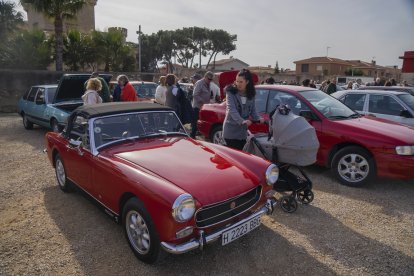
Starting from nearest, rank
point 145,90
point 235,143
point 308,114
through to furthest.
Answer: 1. point 235,143
2. point 308,114
3. point 145,90

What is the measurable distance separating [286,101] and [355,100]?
8.04 feet

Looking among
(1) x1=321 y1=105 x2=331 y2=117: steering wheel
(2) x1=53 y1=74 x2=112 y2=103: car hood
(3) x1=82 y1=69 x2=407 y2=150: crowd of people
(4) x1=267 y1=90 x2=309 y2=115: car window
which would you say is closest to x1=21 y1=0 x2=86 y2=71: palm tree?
(2) x1=53 y1=74 x2=112 y2=103: car hood

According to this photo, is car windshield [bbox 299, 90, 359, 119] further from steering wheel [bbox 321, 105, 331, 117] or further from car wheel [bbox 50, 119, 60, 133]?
car wheel [bbox 50, 119, 60, 133]

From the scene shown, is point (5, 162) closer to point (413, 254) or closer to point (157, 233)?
point (157, 233)

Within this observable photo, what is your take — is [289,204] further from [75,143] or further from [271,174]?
[75,143]

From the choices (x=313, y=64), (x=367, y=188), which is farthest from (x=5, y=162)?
(x=313, y=64)

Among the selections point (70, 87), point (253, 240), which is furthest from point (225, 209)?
point (70, 87)

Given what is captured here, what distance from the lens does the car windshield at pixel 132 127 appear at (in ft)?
13.6

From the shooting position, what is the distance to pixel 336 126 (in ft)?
18.6

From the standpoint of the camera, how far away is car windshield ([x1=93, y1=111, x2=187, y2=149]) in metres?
4.15

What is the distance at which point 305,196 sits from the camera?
4762mm

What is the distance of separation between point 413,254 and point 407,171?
1.84m

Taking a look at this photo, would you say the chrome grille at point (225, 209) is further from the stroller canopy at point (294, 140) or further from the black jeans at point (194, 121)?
the black jeans at point (194, 121)

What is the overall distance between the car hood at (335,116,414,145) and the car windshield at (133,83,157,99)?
286 inches
